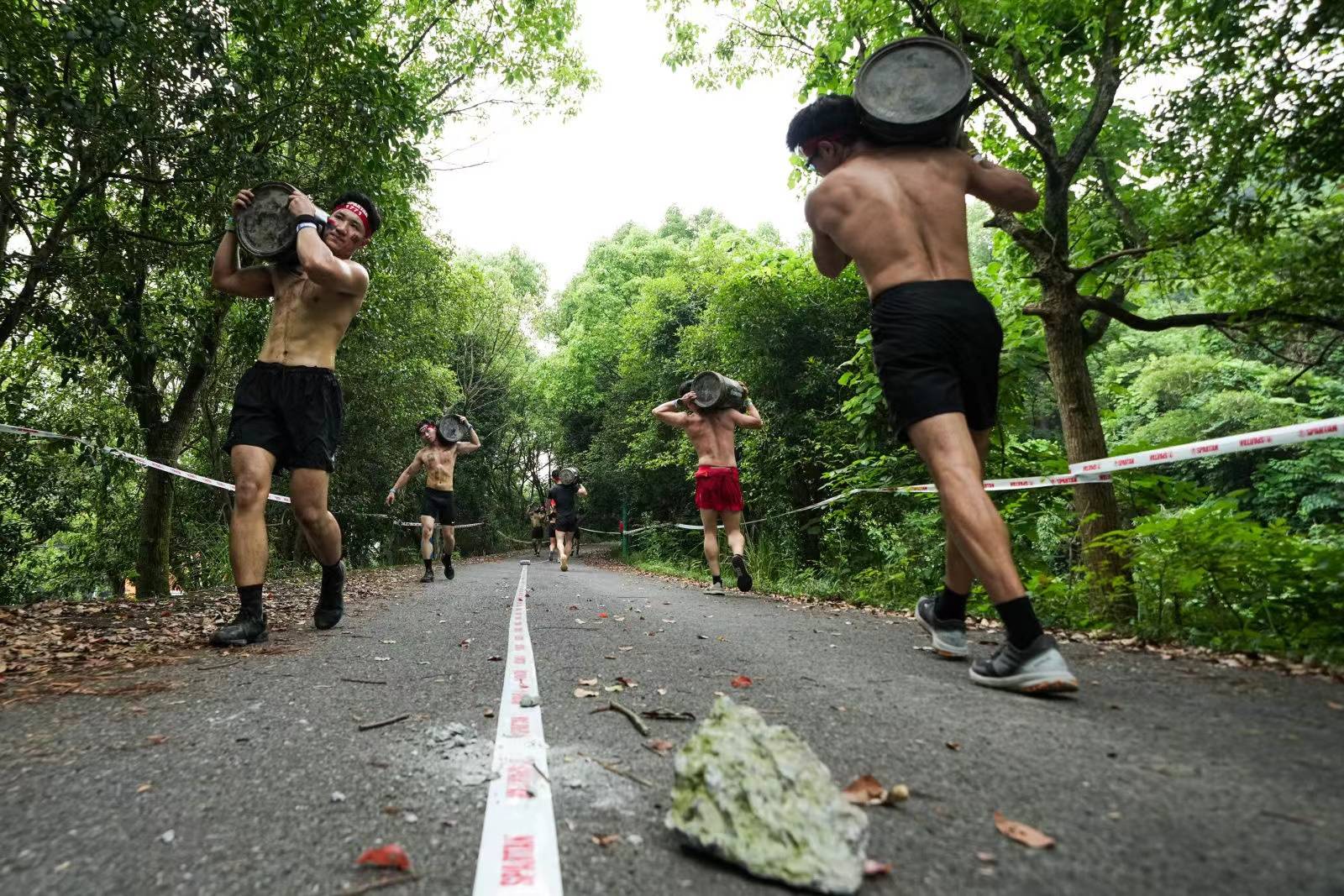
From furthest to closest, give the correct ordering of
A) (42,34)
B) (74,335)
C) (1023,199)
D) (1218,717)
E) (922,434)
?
(74,335) < (42,34) < (1023,199) < (922,434) < (1218,717)

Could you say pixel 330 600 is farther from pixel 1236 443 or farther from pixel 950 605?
pixel 1236 443

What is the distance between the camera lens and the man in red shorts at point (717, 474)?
8.21 meters

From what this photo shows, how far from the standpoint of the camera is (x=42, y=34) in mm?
3998

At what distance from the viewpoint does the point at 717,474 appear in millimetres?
8289

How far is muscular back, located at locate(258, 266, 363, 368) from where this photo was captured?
4.15 m

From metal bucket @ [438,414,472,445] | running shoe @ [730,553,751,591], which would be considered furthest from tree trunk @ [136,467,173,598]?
running shoe @ [730,553,751,591]

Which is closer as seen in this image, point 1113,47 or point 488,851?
point 488,851

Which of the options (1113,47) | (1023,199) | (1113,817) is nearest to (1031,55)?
(1113,47)

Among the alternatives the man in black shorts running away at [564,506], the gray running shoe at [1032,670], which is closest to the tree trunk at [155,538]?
the man in black shorts running away at [564,506]

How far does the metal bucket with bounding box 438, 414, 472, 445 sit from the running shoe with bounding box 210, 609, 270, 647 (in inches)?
284

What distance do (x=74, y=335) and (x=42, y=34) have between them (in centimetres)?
291

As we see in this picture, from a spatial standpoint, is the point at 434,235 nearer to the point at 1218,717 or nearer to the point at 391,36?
the point at 391,36

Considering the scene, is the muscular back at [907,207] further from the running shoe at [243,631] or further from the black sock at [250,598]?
the running shoe at [243,631]

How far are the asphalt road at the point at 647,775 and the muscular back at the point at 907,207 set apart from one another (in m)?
1.66
